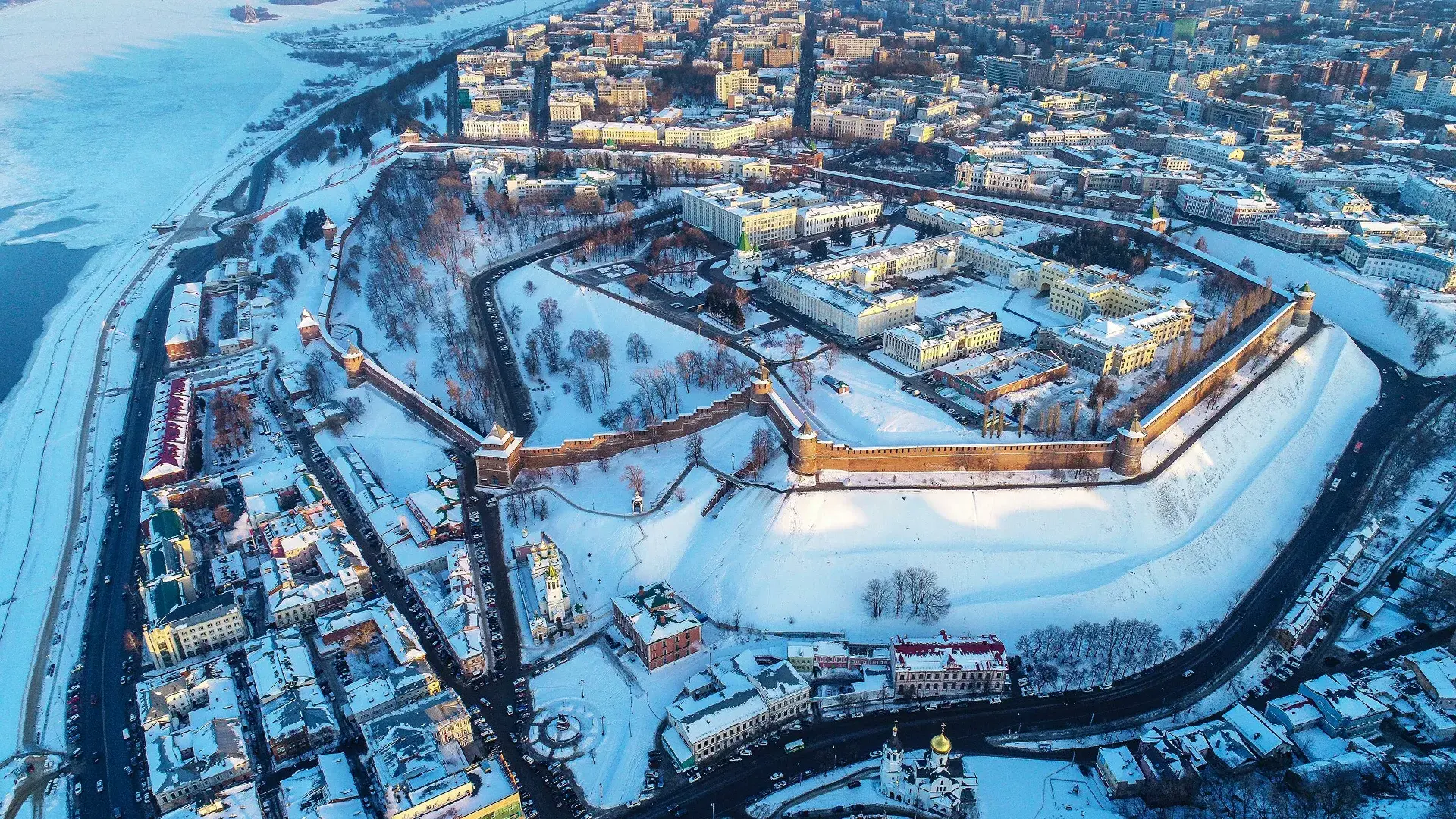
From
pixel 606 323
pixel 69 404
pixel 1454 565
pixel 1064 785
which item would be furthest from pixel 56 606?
pixel 1454 565

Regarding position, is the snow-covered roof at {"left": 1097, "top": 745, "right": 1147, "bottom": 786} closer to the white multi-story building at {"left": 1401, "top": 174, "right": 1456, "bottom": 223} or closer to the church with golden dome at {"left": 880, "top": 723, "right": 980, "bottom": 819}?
the church with golden dome at {"left": 880, "top": 723, "right": 980, "bottom": 819}

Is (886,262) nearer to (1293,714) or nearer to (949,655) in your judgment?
(949,655)

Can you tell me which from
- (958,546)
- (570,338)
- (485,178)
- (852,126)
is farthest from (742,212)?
(958,546)

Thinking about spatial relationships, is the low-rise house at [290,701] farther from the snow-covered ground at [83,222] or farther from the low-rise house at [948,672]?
the low-rise house at [948,672]

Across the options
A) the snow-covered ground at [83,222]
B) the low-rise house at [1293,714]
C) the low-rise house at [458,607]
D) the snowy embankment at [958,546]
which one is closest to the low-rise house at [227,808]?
the snow-covered ground at [83,222]

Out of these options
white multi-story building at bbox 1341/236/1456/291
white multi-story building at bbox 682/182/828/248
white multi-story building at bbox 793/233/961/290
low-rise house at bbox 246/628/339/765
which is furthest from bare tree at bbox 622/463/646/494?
white multi-story building at bbox 1341/236/1456/291

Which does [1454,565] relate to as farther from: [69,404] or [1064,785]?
[69,404]
